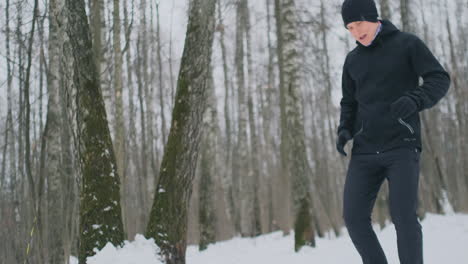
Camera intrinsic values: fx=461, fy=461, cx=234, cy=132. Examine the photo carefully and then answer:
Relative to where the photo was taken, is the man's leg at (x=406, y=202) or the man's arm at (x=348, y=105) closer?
the man's leg at (x=406, y=202)

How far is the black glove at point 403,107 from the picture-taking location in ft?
8.57

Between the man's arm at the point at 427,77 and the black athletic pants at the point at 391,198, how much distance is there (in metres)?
0.31

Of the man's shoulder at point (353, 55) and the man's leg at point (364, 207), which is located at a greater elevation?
→ the man's shoulder at point (353, 55)

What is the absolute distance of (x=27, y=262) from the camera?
605cm

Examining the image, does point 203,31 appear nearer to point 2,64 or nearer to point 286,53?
point 286,53

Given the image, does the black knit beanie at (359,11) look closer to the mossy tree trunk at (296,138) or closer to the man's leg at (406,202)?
the man's leg at (406,202)

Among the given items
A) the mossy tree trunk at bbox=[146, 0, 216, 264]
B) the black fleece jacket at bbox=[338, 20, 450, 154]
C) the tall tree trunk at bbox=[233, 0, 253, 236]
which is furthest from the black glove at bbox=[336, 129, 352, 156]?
the tall tree trunk at bbox=[233, 0, 253, 236]

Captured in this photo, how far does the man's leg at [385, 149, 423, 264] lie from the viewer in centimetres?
263

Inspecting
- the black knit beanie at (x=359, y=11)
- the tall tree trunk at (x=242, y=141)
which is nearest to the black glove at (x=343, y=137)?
the black knit beanie at (x=359, y=11)

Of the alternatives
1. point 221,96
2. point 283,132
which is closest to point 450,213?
point 283,132

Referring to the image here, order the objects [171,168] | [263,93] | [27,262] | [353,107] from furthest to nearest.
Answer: [263,93] → [27,262] → [171,168] → [353,107]

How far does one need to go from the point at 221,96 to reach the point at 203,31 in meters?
23.9

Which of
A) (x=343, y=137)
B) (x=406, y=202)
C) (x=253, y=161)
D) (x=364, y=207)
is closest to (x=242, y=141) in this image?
(x=253, y=161)

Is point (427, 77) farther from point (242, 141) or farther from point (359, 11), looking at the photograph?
point (242, 141)
